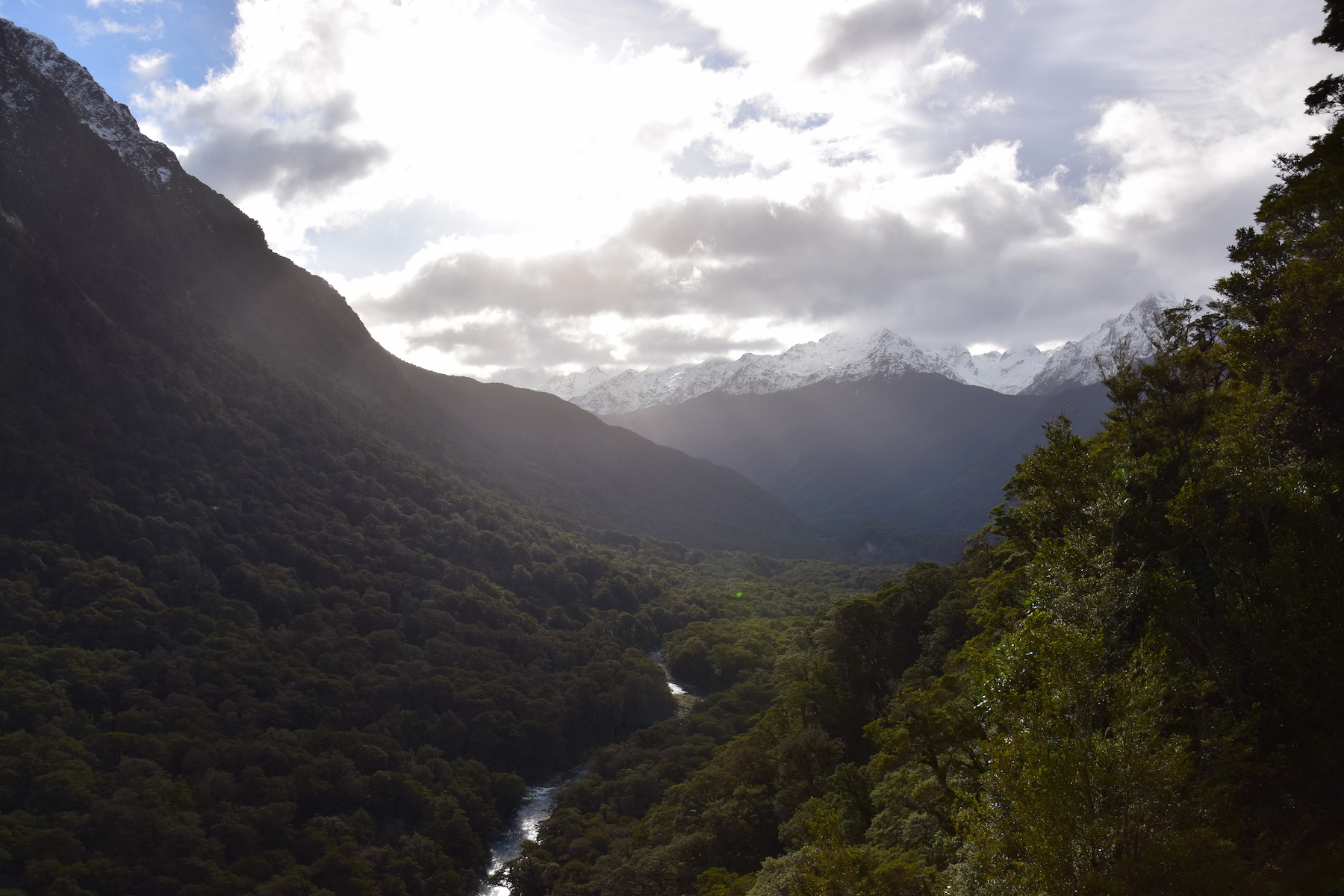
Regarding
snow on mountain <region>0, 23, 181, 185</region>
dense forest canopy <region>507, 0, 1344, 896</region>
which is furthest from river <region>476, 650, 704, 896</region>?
snow on mountain <region>0, 23, 181, 185</region>

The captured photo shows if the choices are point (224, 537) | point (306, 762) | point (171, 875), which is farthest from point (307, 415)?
point (171, 875)

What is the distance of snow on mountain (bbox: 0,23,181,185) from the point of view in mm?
149625

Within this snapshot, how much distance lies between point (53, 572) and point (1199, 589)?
449 ft

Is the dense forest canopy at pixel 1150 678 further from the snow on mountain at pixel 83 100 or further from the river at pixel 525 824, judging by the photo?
the snow on mountain at pixel 83 100

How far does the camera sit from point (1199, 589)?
34062 mm

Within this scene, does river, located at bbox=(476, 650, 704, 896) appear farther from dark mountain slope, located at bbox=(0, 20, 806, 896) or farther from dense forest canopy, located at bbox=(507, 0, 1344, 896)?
dense forest canopy, located at bbox=(507, 0, 1344, 896)

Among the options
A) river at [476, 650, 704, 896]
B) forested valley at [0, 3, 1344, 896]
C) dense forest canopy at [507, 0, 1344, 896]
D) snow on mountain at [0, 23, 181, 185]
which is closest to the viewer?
dense forest canopy at [507, 0, 1344, 896]

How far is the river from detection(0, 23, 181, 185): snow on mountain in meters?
170

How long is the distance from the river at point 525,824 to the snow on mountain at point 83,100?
169786mm

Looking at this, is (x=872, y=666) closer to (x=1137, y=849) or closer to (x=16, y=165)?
(x=1137, y=849)

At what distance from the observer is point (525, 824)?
92.2 meters

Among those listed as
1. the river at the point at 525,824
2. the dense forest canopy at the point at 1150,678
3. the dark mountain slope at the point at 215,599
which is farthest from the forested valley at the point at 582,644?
the river at the point at 525,824

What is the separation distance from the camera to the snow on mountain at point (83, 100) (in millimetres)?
149625

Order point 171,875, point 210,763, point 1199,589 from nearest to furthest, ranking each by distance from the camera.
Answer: point 1199,589, point 171,875, point 210,763
